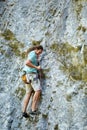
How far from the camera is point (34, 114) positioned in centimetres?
1659

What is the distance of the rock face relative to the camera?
1575 centimetres

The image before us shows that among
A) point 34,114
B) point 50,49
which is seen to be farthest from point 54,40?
point 34,114

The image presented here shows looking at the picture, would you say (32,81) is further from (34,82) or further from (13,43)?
(13,43)

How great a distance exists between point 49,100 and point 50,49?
229 cm

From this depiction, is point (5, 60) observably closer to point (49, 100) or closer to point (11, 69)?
point (11, 69)

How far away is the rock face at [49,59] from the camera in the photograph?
15.8 meters

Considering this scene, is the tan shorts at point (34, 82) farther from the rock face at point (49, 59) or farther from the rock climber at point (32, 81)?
the rock face at point (49, 59)

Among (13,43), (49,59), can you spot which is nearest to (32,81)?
(49,59)

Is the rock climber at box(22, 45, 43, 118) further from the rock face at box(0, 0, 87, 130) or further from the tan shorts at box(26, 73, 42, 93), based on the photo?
the rock face at box(0, 0, 87, 130)

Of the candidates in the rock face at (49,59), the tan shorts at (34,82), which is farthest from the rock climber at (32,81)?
the rock face at (49,59)

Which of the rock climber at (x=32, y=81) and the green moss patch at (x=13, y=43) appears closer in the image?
the rock climber at (x=32, y=81)

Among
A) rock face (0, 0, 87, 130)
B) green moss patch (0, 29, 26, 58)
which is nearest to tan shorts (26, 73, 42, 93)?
rock face (0, 0, 87, 130)

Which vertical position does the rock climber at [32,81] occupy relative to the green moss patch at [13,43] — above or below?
below

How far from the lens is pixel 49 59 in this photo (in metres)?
17.2
